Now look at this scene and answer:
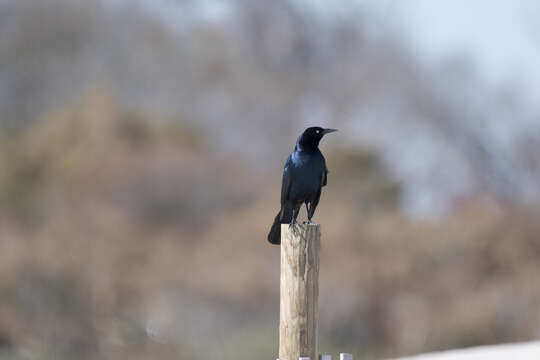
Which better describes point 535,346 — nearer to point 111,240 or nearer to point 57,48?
point 111,240

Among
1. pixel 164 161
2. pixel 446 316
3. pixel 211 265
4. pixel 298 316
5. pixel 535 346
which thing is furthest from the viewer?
pixel 164 161

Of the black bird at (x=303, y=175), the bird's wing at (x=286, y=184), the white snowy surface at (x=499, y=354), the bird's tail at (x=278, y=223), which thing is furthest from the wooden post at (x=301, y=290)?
the white snowy surface at (x=499, y=354)

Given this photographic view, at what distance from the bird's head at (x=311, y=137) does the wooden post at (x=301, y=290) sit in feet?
3.26

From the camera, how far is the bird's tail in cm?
565

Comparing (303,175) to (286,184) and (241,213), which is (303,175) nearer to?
(286,184)

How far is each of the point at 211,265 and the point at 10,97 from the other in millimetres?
15542

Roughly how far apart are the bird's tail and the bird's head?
39cm

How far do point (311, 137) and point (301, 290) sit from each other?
123cm

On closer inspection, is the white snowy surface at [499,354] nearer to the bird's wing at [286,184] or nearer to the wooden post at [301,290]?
the bird's wing at [286,184]

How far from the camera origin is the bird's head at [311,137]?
230 inches

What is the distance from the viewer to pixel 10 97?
91.7ft

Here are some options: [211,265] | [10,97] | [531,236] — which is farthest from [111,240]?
[10,97]

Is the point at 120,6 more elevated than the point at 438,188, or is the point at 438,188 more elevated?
the point at 120,6

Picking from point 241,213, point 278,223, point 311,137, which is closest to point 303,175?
point 311,137
